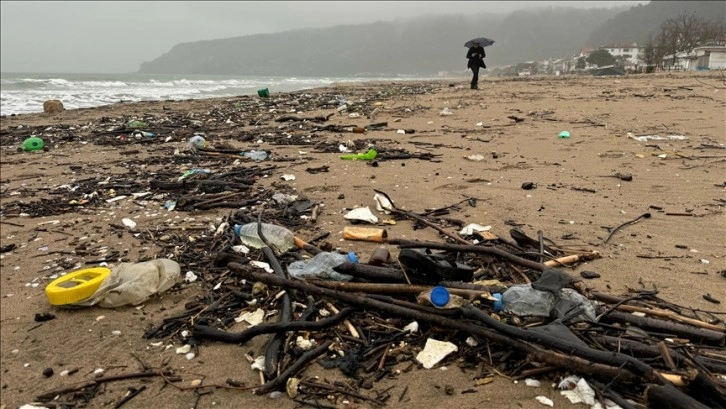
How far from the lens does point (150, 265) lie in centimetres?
292

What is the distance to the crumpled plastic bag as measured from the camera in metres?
2.73

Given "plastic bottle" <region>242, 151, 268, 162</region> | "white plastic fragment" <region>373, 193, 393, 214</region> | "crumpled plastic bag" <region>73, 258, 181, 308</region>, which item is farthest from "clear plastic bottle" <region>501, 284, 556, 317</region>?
"plastic bottle" <region>242, 151, 268, 162</region>

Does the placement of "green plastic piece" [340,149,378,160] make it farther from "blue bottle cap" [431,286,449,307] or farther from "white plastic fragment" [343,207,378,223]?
"blue bottle cap" [431,286,449,307]

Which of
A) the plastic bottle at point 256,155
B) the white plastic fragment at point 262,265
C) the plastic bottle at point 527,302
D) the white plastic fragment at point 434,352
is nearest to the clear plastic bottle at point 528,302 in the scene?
the plastic bottle at point 527,302

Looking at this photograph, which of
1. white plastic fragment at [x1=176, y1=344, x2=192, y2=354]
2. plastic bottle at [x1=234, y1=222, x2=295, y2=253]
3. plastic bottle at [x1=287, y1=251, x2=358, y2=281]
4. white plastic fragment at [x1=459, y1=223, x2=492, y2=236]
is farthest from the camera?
white plastic fragment at [x1=459, y1=223, x2=492, y2=236]

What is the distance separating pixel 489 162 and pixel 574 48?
200 m

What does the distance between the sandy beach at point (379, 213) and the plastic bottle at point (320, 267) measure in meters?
0.50

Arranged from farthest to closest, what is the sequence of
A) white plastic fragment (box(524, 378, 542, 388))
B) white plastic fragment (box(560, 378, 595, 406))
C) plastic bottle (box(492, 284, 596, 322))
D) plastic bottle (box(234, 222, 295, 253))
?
plastic bottle (box(234, 222, 295, 253)) < plastic bottle (box(492, 284, 596, 322)) < white plastic fragment (box(524, 378, 542, 388)) < white plastic fragment (box(560, 378, 595, 406))

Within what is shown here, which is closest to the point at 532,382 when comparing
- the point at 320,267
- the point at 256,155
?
the point at 320,267

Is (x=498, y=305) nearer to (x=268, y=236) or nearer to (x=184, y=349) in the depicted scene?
(x=184, y=349)

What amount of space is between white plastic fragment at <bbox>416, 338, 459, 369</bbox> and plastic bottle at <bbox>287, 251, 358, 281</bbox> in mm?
736

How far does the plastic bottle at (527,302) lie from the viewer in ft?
→ 7.32

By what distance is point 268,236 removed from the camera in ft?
11.2

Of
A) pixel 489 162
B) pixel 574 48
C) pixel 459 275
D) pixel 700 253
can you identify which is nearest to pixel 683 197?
pixel 700 253
